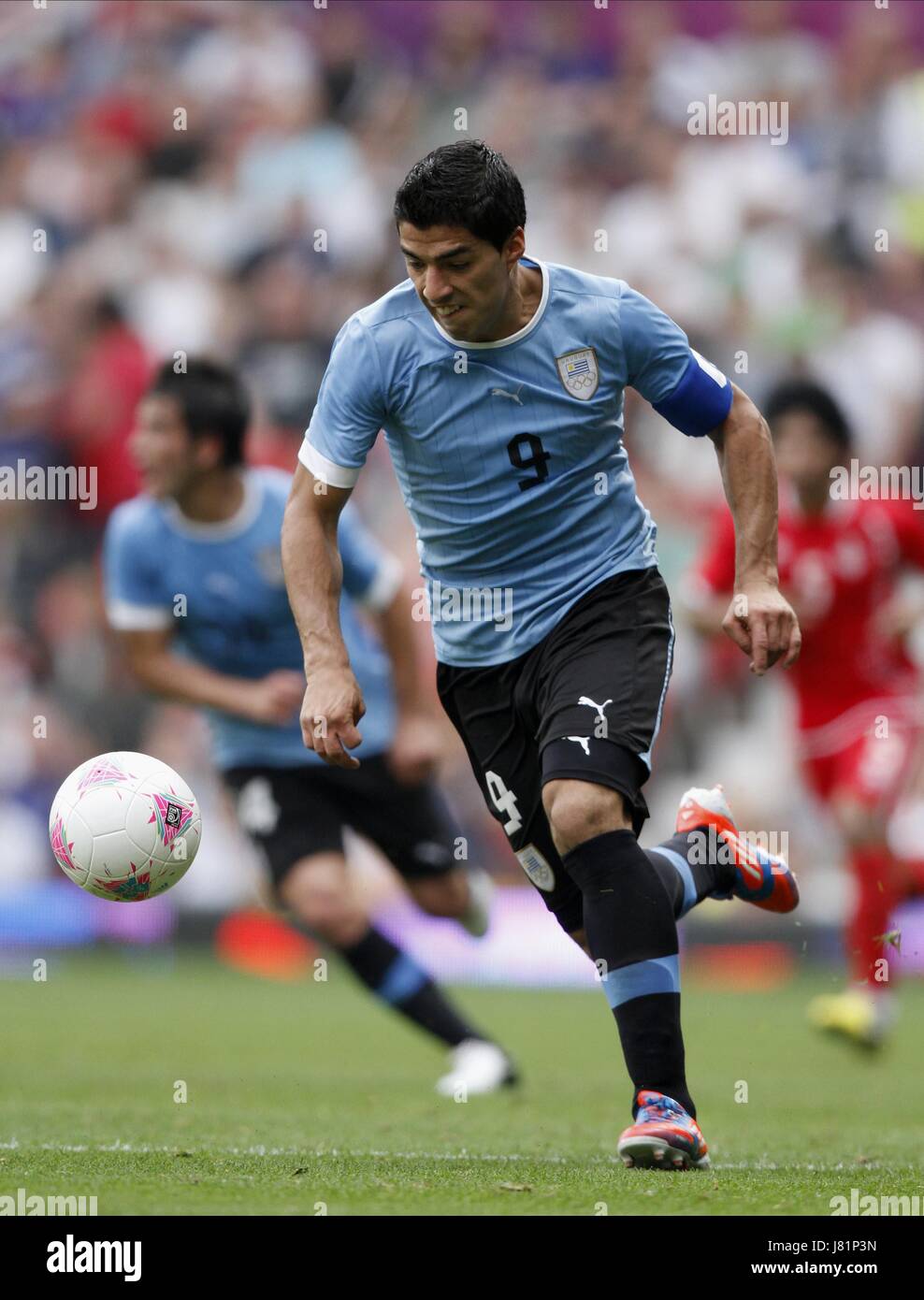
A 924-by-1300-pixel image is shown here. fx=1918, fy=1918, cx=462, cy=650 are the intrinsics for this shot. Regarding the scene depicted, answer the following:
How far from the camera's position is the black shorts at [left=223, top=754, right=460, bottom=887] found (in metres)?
7.47

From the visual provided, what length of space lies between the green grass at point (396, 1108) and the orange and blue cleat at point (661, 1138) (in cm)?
5

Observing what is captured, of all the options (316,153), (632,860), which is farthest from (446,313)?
(316,153)

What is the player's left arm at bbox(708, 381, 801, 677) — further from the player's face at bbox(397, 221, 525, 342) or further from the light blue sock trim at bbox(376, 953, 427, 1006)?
the light blue sock trim at bbox(376, 953, 427, 1006)

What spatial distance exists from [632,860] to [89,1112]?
2391 millimetres

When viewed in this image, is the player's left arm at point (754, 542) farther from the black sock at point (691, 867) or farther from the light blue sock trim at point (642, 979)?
the light blue sock trim at point (642, 979)

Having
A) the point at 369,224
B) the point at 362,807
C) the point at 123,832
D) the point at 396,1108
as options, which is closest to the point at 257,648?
the point at 362,807

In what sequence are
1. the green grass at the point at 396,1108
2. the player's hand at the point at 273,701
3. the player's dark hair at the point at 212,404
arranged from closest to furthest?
the green grass at the point at 396,1108
the player's hand at the point at 273,701
the player's dark hair at the point at 212,404

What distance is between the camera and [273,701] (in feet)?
23.9

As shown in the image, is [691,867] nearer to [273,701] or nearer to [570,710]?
[570,710]

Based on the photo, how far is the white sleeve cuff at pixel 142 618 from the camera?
7.75 m

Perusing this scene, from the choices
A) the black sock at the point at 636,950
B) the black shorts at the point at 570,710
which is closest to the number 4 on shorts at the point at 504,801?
the black shorts at the point at 570,710

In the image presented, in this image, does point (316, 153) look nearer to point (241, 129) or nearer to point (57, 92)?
point (241, 129)

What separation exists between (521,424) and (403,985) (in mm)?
2745

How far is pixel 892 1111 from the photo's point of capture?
672cm
